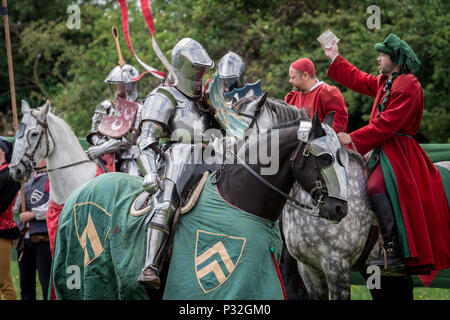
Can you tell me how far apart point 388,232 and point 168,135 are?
1.88m

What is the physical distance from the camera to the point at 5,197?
22.0ft

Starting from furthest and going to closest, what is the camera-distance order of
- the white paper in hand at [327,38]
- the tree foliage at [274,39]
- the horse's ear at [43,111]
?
the tree foliage at [274,39] < the horse's ear at [43,111] < the white paper in hand at [327,38]

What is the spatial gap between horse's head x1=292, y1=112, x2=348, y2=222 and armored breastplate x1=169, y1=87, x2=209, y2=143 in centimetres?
86

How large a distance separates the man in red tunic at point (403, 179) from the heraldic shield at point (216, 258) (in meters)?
1.61

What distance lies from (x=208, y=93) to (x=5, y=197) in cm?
320

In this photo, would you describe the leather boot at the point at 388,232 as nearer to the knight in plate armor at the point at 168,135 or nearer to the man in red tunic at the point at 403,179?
the man in red tunic at the point at 403,179

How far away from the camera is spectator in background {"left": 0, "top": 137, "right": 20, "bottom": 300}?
22.0 feet

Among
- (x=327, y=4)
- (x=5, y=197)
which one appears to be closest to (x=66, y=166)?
(x=5, y=197)

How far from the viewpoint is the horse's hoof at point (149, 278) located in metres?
4.12

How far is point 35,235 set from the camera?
6785 mm

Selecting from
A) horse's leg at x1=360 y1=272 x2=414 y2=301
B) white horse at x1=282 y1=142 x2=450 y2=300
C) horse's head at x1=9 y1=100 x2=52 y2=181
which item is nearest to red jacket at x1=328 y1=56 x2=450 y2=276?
white horse at x1=282 y1=142 x2=450 y2=300

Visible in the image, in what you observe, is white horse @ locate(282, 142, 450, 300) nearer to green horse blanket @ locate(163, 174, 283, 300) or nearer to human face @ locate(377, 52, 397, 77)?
human face @ locate(377, 52, 397, 77)

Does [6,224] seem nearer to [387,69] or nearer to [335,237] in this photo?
[335,237]

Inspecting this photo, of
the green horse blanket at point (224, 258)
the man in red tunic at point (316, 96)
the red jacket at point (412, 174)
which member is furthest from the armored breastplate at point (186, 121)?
the man in red tunic at point (316, 96)
